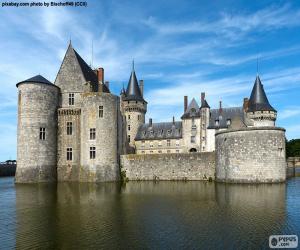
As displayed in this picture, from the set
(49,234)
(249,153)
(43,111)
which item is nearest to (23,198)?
(49,234)

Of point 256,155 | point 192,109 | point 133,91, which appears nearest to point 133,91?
point 133,91

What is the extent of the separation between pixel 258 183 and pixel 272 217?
1111cm

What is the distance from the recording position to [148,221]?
11242mm

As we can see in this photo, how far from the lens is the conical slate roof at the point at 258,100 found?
40.2 meters

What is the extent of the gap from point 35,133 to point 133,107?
20361 mm

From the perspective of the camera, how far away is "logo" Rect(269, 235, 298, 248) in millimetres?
8520

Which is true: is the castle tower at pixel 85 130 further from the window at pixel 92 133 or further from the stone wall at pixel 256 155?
the stone wall at pixel 256 155

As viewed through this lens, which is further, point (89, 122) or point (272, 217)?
point (89, 122)

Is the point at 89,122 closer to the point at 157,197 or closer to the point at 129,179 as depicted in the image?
the point at 129,179

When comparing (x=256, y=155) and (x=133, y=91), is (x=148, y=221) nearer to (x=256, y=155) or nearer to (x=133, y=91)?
(x=256, y=155)

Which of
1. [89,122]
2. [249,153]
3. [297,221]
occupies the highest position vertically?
[89,122]

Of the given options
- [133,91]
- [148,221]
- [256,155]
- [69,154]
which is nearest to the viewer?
[148,221]

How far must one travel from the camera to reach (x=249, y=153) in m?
22.5

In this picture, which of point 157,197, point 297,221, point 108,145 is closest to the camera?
point 297,221
